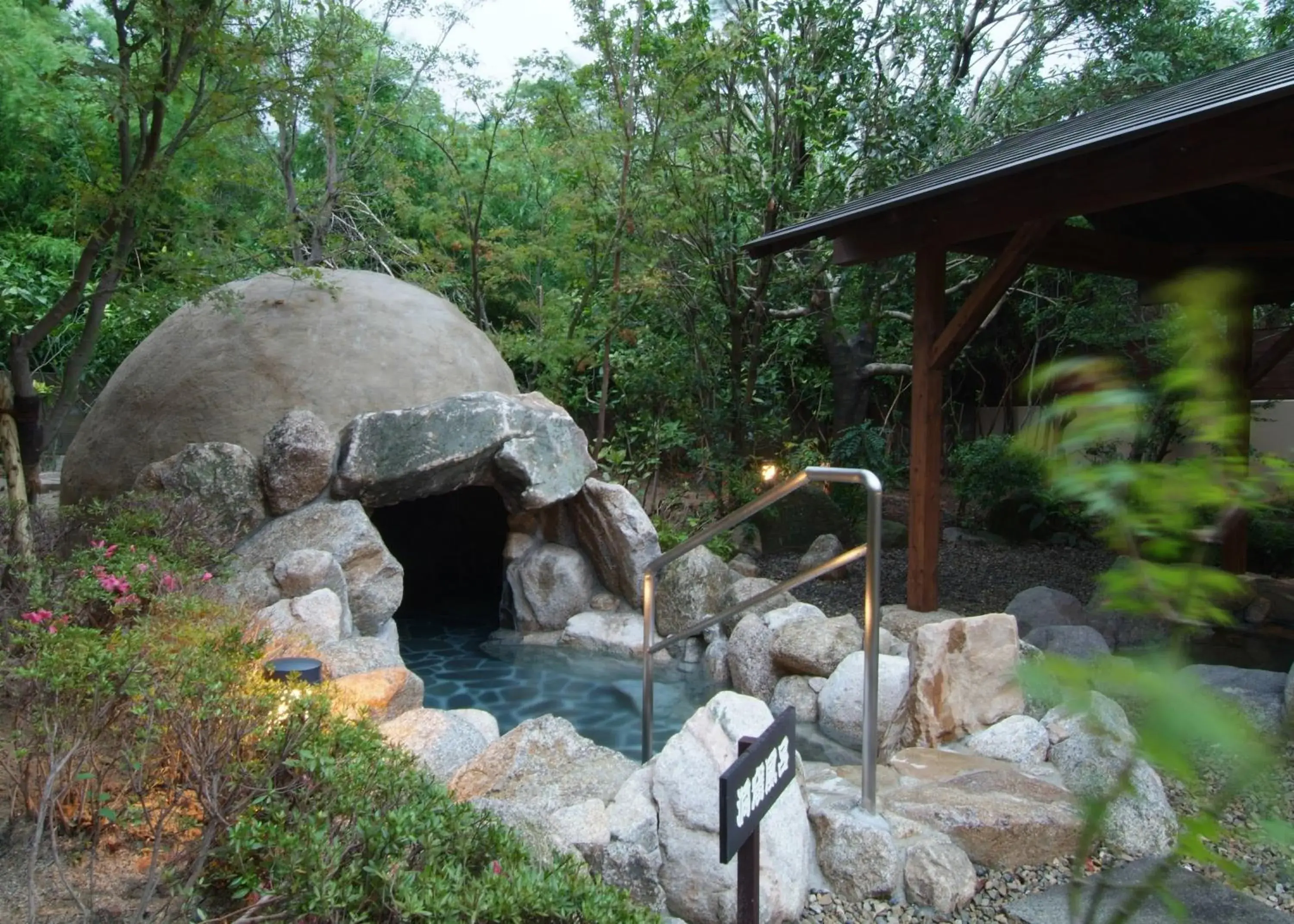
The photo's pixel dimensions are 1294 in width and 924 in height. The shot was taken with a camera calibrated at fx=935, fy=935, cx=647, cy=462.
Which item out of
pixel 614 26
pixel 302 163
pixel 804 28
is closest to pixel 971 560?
pixel 804 28

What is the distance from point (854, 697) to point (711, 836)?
2.04m

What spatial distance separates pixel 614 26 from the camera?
8.70 meters

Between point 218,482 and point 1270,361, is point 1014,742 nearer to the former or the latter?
point 218,482

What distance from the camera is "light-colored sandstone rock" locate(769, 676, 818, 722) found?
5273 millimetres

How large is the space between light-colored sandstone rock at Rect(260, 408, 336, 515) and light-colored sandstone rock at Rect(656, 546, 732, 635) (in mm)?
2636

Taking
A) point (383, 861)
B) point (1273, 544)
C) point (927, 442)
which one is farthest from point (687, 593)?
point (1273, 544)

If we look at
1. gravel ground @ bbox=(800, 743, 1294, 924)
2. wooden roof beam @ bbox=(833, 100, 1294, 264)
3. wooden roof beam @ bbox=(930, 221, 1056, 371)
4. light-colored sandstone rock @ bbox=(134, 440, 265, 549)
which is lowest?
gravel ground @ bbox=(800, 743, 1294, 924)

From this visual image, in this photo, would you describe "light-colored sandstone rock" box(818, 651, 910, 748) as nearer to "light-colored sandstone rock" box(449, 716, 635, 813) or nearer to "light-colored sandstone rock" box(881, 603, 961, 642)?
"light-colored sandstone rock" box(881, 603, 961, 642)

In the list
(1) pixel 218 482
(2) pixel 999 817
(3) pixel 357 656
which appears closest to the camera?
(2) pixel 999 817

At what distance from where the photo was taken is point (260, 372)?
680cm

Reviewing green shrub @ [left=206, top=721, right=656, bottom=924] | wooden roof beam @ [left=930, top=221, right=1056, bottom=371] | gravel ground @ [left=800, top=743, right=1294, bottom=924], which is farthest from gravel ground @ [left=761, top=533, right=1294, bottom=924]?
wooden roof beam @ [left=930, top=221, right=1056, bottom=371]

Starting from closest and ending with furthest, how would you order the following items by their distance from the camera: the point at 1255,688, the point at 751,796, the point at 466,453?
the point at 751,796, the point at 1255,688, the point at 466,453

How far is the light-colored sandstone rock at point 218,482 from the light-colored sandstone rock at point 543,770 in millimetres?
2979

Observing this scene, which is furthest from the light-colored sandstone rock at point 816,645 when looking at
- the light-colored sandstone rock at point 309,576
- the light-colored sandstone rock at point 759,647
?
the light-colored sandstone rock at point 309,576
